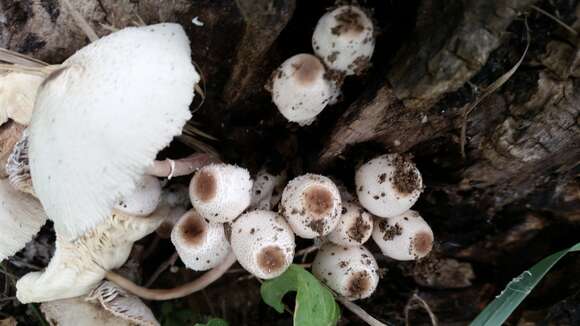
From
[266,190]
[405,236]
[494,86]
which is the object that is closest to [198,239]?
[266,190]

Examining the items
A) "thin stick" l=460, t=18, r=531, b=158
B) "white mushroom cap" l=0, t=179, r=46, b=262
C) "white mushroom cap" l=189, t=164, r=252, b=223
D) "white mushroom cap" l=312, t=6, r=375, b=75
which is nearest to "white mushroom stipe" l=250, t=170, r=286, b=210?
"white mushroom cap" l=189, t=164, r=252, b=223

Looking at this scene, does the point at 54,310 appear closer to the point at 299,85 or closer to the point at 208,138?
the point at 208,138

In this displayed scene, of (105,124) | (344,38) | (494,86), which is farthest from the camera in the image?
(494,86)

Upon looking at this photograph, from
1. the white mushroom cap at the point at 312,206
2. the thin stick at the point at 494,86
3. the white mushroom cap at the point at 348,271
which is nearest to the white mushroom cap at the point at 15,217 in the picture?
the white mushroom cap at the point at 312,206

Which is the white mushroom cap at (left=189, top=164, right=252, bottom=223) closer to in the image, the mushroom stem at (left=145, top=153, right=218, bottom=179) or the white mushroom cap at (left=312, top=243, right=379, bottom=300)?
the mushroom stem at (left=145, top=153, right=218, bottom=179)

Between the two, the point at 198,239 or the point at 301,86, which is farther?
the point at 198,239

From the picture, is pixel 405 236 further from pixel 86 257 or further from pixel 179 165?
pixel 86 257
